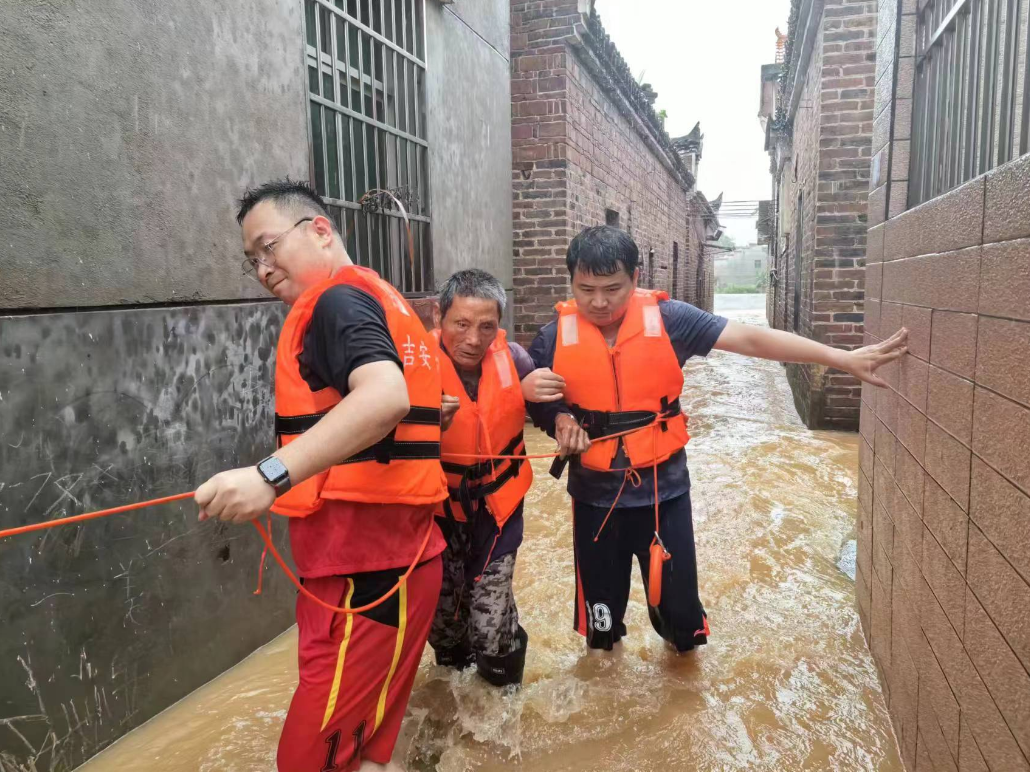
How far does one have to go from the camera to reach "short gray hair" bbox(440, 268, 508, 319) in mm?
2521

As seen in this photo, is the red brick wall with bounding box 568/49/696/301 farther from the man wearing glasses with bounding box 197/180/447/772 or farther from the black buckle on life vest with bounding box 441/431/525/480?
the man wearing glasses with bounding box 197/180/447/772

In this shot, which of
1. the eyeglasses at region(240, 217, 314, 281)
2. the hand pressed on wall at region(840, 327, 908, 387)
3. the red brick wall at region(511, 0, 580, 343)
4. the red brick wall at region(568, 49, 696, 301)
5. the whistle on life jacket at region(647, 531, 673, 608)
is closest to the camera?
the eyeglasses at region(240, 217, 314, 281)

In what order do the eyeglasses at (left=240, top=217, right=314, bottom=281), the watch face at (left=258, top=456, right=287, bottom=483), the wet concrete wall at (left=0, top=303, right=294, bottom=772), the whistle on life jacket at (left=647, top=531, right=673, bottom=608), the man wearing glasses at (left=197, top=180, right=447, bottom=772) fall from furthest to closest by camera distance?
the whistle on life jacket at (left=647, top=531, right=673, bottom=608), the wet concrete wall at (left=0, top=303, right=294, bottom=772), the eyeglasses at (left=240, top=217, right=314, bottom=281), the man wearing glasses at (left=197, top=180, right=447, bottom=772), the watch face at (left=258, top=456, right=287, bottom=483)

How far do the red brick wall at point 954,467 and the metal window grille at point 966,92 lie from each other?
11 centimetres

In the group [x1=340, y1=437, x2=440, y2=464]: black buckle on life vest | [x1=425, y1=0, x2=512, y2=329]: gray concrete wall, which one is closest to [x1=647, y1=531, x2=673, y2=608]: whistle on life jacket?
[x1=340, y1=437, x2=440, y2=464]: black buckle on life vest

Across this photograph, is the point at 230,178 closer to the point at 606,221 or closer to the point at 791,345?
the point at 791,345

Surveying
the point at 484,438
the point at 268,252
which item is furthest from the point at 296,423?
the point at 484,438

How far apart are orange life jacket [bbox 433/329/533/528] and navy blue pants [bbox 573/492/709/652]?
0.37 m

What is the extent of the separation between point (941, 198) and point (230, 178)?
265cm

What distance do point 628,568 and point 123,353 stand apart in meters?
2.02

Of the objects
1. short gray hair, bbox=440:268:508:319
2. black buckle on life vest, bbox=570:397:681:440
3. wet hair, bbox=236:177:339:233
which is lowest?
black buckle on life vest, bbox=570:397:681:440

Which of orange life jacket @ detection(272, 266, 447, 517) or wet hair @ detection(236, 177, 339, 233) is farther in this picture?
wet hair @ detection(236, 177, 339, 233)

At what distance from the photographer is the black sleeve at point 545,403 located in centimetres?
278

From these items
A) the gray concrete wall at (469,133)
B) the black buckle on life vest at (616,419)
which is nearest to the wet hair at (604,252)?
the black buckle on life vest at (616,419)
